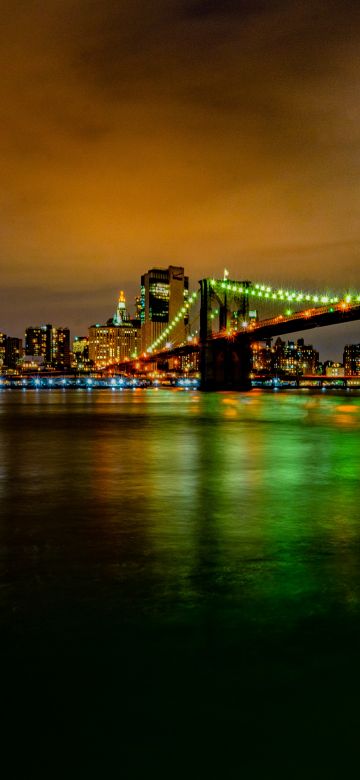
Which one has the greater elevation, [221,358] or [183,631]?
[221,358]

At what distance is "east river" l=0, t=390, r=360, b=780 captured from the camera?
3539mm

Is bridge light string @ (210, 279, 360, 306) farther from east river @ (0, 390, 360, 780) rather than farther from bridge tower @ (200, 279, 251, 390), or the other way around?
east river @ (0, 390, 360, 780)

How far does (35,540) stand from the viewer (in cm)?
836

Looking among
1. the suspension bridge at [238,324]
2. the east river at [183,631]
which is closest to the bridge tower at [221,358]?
the suspension bridge at [238,324]

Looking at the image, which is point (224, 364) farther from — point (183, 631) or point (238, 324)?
point (183, 631)

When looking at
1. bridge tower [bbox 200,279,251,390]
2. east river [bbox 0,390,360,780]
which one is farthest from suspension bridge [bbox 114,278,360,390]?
east river [bbox 0,390,360,780]

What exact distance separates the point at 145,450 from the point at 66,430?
9.52 meters

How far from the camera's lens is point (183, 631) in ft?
16.4

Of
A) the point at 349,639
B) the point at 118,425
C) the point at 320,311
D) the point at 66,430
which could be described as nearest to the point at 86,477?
the point at 349,639

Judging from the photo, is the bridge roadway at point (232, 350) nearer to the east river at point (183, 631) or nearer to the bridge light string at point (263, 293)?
the bridge light string at point (263, 293)

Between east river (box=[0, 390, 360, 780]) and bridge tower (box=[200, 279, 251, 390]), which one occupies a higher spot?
bridge tower (box=[200, 279, 251, 390])

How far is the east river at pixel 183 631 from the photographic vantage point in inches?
139

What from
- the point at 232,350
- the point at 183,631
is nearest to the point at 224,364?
the point at 232,350

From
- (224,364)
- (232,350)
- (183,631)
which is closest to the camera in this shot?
(183,631)
